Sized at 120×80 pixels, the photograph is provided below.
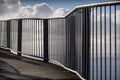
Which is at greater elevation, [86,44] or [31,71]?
[86,44]

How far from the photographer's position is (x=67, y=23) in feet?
39.5

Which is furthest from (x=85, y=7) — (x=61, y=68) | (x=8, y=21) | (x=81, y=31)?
(x=8, y=21)

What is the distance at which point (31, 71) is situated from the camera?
40.3 feet

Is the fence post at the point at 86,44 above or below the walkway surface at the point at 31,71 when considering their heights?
above

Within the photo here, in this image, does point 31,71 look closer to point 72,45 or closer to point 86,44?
point 72,45

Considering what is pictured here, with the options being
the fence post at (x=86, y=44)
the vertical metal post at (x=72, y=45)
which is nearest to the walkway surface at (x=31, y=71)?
the vertical metal post at (x=72, y=45)

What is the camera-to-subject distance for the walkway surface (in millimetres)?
10977

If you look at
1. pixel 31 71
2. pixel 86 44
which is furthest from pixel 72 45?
pixel 86 44

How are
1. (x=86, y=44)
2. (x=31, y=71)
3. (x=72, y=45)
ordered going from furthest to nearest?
(x=31, y=71) → (x=72, y=45) → (x=86, y=44)

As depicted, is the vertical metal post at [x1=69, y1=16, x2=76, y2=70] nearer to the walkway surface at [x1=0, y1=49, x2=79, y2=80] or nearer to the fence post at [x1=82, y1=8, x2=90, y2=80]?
the walkway surface at [x1=0, y1=49, x2=79, y2=80]

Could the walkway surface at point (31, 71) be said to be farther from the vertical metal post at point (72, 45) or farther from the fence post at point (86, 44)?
the fence post at point (86, 44)

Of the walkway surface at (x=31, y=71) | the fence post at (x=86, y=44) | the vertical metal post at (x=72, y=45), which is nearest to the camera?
the fence post at (x=86, y=44)

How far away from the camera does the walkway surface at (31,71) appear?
11.0 m

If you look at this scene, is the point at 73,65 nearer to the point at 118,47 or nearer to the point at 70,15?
the point at 70,15
